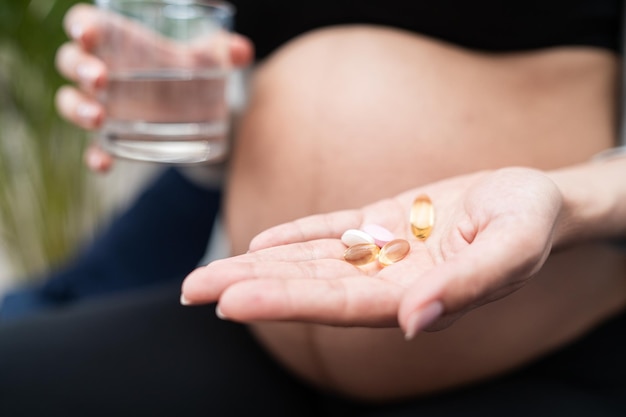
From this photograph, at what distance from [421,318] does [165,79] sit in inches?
18.3

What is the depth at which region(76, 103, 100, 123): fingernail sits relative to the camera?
0.73m

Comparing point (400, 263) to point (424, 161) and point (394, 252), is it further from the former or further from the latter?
point (424, 161)

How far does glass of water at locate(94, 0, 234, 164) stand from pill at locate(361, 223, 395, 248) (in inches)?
11.0

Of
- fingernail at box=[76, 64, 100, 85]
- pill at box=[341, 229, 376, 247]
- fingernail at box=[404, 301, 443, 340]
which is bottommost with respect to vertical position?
pill at box=[341, 229, 376, 247]

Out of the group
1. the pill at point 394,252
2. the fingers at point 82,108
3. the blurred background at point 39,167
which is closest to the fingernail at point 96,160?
the fingers at point 82,108

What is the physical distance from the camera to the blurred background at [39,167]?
1530mm

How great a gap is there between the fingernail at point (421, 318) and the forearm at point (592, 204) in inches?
7.6

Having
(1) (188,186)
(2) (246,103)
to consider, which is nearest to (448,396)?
(2) (246,103)

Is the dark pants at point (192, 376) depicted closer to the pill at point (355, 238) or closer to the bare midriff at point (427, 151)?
the bare midriff at point (427, 151)

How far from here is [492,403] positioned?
2.23 feet

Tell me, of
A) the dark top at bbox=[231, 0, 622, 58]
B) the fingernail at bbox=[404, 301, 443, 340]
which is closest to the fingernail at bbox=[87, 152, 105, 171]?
the dark top at bbox=[231, 0, 622, 58]

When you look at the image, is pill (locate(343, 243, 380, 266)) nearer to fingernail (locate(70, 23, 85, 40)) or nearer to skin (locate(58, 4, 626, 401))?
skin (locate(58, 4, 626, 401))

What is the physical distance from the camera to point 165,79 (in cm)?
72

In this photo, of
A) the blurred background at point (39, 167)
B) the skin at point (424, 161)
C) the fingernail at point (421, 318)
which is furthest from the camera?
the blurred background at point (39, 167)
